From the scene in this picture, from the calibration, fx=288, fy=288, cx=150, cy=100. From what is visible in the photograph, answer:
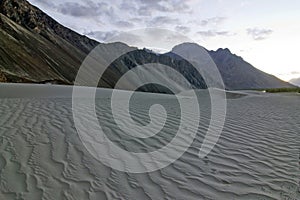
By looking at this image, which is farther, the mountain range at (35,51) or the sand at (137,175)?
the mountain range at (35,51)

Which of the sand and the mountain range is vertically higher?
the mountain range

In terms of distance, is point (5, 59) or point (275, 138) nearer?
point (275, 138)

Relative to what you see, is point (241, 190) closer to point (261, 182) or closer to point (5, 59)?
point (261, 182)

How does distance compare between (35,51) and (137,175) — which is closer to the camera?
(137,175)

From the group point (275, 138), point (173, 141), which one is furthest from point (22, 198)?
point (275, 138)

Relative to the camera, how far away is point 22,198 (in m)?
4.98

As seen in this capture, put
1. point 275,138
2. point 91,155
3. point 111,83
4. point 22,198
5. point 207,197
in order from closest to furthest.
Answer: point 22,198 → point 207,197 → point 91,155 → point 275,138 → point 111,83

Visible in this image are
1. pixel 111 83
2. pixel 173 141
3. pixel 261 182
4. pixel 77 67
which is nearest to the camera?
pixel 261 182

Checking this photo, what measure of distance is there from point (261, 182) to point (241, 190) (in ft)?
2.72

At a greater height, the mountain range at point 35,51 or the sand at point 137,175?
the mountain range at point 35,51

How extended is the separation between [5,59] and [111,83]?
59048 millimetres

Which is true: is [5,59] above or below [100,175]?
above

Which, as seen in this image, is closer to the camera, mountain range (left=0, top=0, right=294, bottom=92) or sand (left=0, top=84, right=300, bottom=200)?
sand (left=0, top=84, right=300, bottom=200)

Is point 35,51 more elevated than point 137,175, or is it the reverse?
point 35,51
